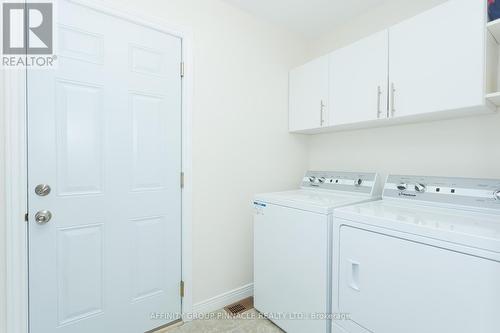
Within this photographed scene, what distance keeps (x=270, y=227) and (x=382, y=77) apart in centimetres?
128

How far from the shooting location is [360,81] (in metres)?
1.76

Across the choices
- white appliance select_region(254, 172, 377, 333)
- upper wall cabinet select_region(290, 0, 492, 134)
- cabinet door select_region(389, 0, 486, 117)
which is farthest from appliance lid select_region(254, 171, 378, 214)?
cabinet door select_region(389, 0, 486, 117)

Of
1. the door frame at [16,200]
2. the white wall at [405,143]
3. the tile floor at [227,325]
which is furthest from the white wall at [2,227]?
the white wall at [405,143]

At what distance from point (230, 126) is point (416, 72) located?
1300mm

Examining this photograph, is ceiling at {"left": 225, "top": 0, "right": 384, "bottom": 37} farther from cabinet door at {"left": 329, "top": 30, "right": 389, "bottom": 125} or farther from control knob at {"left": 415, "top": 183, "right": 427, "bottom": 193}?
control knob at {"left": 415, "top": 183, "right": 427, "bottom": 193}

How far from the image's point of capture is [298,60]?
2.48 m

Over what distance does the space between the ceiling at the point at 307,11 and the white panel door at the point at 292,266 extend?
5.35ft

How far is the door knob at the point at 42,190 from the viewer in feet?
4.28

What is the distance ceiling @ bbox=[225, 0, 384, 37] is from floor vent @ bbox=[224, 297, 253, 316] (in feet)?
8.09

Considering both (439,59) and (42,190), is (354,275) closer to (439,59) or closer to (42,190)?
(439,59)

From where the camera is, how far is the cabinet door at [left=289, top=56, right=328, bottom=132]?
204 cm

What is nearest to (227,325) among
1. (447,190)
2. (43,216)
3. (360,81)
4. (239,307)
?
(239,307)

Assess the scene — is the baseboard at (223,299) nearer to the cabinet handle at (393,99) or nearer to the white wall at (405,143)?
the white wall at (405,143)

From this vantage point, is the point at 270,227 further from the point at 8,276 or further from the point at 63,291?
the point at 8,276
